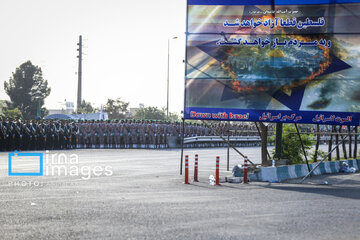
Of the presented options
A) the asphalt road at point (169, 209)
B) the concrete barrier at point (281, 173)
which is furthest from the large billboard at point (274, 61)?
the asphalt road at point (169, 209)

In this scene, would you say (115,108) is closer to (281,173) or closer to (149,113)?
(149,113)

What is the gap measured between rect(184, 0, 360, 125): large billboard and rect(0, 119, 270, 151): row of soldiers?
37.1ft

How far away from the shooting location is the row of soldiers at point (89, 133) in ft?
110

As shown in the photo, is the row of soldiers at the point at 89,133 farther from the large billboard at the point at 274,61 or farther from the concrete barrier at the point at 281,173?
the large billboard at the point at 274,61

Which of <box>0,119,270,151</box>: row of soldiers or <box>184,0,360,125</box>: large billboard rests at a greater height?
<box>184,0,360,125</box>: large billboard

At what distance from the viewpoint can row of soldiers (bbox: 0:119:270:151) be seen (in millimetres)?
33438

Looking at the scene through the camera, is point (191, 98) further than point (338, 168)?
No

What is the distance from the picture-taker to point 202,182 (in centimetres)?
1733

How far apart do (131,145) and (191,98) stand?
23625 mm

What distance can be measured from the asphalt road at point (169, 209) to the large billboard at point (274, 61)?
2.89 metres

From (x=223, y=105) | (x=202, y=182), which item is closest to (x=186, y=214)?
(x=202, y=182)

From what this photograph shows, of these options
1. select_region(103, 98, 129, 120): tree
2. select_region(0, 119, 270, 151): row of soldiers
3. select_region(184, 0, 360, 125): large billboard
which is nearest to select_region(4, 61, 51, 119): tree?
select_region(103, 98, 129, 120): tree

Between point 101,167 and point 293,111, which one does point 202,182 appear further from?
point 101,167

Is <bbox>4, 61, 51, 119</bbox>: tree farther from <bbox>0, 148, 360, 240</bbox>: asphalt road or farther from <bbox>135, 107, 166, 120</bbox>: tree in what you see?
<bbox>0, 148, 360, 240</bbox>: asphalt road
